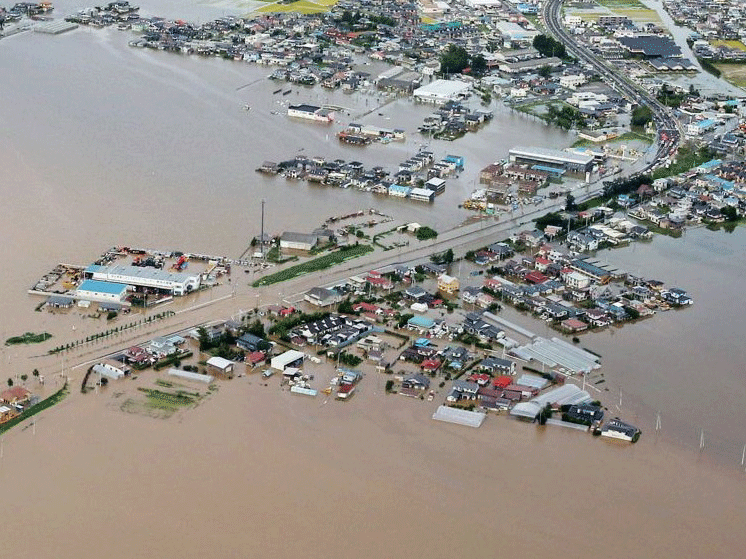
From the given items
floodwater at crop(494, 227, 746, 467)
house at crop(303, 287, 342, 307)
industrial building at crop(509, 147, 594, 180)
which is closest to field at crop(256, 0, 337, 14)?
industrial building at crop(509, 147, 594, 180)

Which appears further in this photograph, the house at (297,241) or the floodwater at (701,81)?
the floodwater at (701,81)

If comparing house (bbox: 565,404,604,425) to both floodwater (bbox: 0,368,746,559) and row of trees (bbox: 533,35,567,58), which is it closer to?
floodwater (bbox: 0,368,746,559)

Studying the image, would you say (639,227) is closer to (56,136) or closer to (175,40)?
(56,136)

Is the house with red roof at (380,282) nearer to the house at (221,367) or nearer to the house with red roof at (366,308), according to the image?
the house with red roof at (366,308)

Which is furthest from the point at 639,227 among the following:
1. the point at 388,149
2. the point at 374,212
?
the point at 388,149

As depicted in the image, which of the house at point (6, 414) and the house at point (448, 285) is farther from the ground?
the house at point (6, 414)

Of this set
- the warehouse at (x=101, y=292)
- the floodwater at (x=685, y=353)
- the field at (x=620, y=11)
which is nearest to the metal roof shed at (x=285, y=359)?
the warehouse at (x=101, y=292)

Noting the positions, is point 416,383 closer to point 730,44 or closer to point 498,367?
point 498,367

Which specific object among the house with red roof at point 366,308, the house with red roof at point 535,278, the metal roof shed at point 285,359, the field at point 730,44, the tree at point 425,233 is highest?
the metal roof shed at point 285,359
